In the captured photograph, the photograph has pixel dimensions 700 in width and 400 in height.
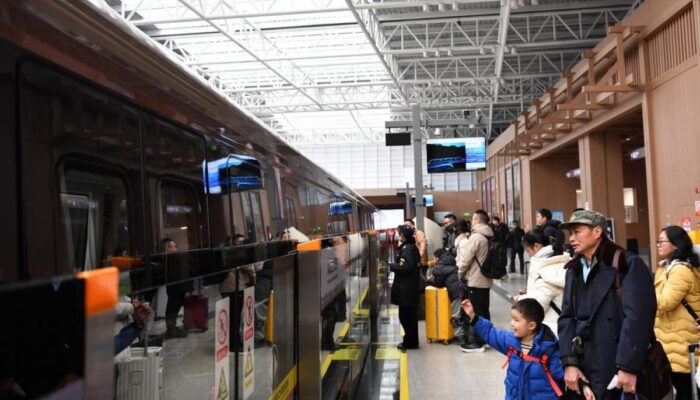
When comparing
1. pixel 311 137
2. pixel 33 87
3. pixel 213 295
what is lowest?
pixel 213 295

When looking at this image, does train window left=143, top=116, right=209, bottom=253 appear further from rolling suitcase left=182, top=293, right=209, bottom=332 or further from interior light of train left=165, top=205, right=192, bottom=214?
rolling suitcase left=182, top=293, right=209, bottom=332

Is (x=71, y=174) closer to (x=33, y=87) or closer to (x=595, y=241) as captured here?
(x=33, y=87)

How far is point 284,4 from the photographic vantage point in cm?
1603

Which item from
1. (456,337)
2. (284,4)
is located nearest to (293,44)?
(284,4)

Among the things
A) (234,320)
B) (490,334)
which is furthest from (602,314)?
(234,320)

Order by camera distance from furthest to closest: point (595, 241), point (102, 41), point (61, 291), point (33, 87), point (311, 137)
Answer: point (311, 137), point (595, 241), point (102, 41), point (33, 87), point (61, 291)

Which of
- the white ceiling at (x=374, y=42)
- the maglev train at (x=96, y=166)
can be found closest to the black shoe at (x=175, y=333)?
the maglev train at (x=96, y=166)

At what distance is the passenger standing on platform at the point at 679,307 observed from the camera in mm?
3736

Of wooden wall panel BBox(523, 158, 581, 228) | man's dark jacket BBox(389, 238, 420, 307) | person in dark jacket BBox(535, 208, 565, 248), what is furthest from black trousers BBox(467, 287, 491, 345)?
wooden wall panel BBox(523, 158, 581, 228)

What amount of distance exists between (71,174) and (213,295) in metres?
0.69

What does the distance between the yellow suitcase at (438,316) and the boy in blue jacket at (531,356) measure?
13.0 feet

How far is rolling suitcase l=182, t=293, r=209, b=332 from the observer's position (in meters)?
1.62

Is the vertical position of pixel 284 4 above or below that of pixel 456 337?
above

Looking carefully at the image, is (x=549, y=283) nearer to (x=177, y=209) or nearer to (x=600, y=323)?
(x=600, y=323)
